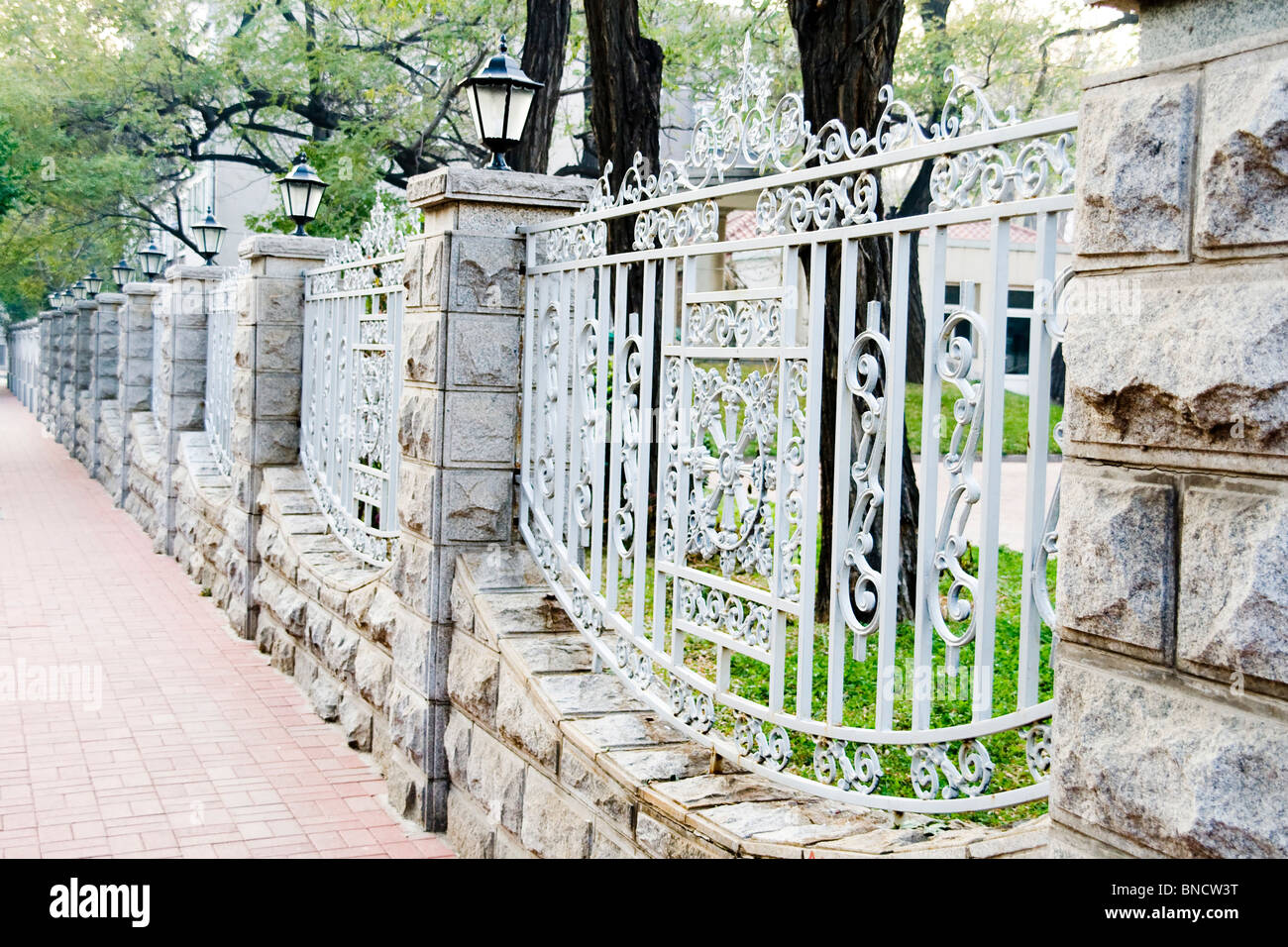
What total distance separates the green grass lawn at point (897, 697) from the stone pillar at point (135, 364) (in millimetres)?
11320

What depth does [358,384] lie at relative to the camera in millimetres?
8352

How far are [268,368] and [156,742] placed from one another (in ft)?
12.3

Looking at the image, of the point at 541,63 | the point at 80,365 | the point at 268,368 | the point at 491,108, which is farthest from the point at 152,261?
the point at 491,108

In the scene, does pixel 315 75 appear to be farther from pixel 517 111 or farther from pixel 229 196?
pixel 517 111

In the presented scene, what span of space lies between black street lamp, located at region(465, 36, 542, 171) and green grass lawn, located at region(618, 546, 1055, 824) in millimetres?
2097

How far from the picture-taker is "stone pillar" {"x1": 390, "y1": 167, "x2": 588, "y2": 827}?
230 inches

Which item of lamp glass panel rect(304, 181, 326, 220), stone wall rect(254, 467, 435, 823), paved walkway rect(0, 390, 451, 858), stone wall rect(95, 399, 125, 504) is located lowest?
paved walkway rect(0, 390, 451, 858)

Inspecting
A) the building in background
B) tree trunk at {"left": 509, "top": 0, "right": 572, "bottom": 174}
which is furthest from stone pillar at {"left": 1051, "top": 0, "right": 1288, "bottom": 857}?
the building in background

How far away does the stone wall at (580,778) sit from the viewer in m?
3.42

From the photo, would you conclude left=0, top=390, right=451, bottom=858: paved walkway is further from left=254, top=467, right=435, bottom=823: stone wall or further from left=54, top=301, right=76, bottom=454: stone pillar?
left=54, top=301, right=76, bottom=454: stone pillar

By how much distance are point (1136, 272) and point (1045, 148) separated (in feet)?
2.19

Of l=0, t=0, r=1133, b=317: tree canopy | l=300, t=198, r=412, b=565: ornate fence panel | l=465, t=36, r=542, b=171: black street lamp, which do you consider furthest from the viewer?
l=0, t=0, r=1133, b=317: tree canopy

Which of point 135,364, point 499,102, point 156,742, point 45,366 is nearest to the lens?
point 499,102

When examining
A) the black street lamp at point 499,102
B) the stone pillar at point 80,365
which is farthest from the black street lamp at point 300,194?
the stone pillar at point 80,365
